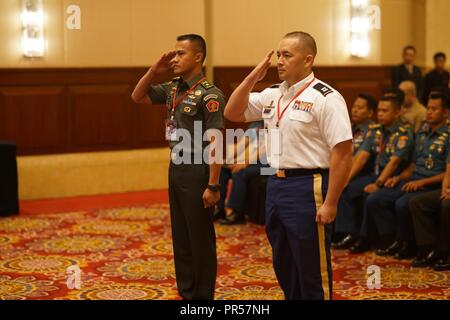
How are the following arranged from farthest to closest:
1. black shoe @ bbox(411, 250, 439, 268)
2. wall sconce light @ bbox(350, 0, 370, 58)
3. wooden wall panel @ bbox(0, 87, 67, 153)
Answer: wall sconce light @ bbox(350, 0, 370, 58)
wooden wall panel @ bbox(0, 87, 67, 153)
black shoe @ bbox(411, 250, 439, 268)

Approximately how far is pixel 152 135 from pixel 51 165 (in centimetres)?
133

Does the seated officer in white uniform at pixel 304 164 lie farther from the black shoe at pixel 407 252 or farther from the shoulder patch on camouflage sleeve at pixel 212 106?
the black shoe at pixel 407 252

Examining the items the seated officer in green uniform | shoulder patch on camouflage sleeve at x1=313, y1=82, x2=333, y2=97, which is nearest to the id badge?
the seated officer in green uniform

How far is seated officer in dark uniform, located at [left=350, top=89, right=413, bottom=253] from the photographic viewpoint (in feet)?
20.4

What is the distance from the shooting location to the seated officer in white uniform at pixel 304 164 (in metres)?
3.64

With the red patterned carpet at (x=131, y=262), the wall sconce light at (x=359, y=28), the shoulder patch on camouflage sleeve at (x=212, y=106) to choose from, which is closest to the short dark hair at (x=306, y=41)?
the shoulder patch on camouflage sleeve at (x=212, y=106)

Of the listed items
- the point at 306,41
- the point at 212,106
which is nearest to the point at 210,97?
the point at 212,106

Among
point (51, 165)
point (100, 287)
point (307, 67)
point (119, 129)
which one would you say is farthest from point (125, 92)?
point (307, 67)

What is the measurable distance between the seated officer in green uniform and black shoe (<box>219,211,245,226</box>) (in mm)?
2603

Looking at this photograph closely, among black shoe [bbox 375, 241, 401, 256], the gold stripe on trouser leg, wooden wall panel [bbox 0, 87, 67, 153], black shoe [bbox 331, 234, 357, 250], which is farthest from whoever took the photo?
wooden wall panel [bbox 0, 87, 67, 153]

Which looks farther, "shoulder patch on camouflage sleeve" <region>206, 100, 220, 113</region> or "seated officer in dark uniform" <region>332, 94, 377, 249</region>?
"seated officer in dark uniform" <region>332, 94, 377, 249</region>

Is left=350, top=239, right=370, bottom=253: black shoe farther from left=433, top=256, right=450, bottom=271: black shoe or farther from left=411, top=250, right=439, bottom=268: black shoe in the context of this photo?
left=433, top=256, right=450, bottom=271: black shoe

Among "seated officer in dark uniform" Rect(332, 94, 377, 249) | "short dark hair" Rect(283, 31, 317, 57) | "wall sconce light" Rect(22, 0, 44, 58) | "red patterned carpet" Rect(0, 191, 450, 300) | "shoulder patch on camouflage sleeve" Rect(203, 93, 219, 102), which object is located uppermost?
"wall sconce light" Rect(22, 0, 44, 58)

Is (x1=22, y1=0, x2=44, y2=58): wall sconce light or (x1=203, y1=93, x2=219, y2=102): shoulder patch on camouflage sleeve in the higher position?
(x1=22, y1=0, x2=44, y2=58): wall sconce light
